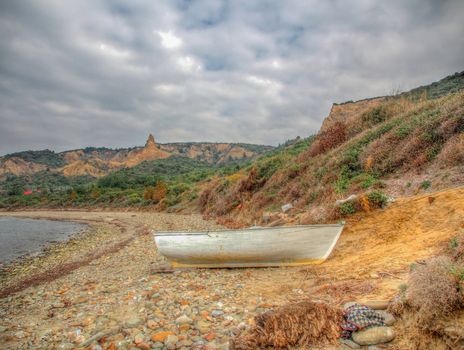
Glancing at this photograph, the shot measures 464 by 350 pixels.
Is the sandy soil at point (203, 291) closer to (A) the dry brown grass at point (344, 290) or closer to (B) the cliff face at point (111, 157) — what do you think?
(A) the dry brown grass at point (344, 290)

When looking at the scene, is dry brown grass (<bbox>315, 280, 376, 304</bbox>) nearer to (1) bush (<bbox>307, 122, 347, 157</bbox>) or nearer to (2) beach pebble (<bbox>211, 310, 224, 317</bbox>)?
(2) beach pebble (<bbox>211, 310, 224, 317</bbox>)

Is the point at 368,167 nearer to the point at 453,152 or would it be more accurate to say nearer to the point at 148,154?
the point at 453,152

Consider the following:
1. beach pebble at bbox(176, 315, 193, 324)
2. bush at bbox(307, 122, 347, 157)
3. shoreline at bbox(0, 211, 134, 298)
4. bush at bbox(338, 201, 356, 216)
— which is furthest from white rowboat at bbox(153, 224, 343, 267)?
bush at bbox(307, 122, 347, 157)

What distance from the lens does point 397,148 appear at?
11.4m

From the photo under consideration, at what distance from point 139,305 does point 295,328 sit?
3273 mm

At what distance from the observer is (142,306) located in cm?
552

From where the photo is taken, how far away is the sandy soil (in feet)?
14.9

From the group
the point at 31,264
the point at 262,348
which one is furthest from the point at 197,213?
the point at 262,348

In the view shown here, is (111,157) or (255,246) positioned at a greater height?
(111,157)

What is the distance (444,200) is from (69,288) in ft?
32.4

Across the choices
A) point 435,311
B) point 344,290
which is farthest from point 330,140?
point 435,311

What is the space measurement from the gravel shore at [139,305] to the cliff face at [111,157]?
9419 cm

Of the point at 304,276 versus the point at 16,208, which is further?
the point at 16,208

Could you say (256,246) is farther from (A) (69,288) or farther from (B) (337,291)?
(A) (69,288)
